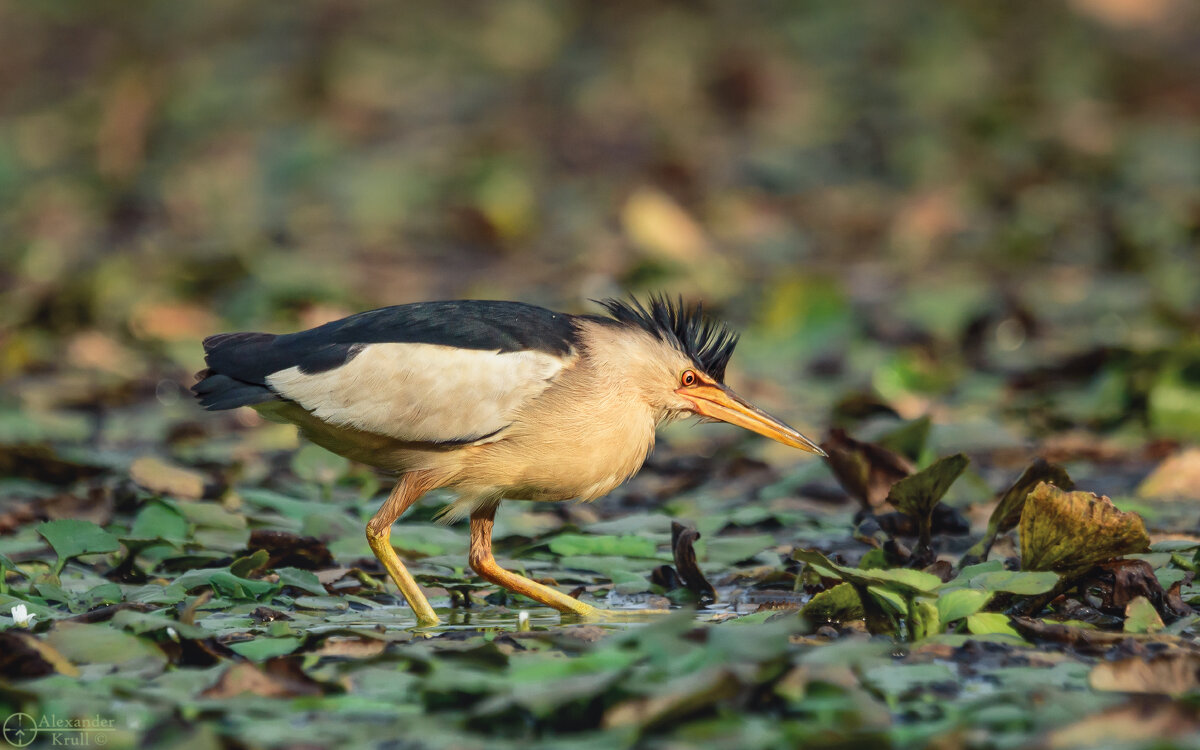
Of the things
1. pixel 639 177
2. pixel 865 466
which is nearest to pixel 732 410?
pixel 865 466

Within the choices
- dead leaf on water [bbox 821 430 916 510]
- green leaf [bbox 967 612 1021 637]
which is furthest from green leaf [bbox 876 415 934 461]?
green leaf [bbox 967 612 1021 637]

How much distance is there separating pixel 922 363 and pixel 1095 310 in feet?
4.67

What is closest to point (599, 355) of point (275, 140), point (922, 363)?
point (922, 363)

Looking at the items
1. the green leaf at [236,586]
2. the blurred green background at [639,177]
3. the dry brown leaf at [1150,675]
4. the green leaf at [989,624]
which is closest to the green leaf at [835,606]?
the green leaf at [989,624]

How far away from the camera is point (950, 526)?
16.3 feet

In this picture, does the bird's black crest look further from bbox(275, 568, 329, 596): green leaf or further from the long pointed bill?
bbox(275, 568, 329, 596): green leaf

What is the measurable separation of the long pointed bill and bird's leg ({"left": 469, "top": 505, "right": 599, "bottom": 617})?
798 millimetres

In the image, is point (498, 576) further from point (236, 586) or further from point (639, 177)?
point (639, 177)

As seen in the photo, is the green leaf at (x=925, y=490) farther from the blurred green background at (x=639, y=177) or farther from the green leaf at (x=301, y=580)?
the blurred green background at (x=639, y=177)

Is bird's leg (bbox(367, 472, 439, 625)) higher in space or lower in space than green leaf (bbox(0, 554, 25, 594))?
higher

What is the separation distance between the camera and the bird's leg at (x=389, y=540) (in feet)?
14.6

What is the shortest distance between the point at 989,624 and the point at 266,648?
5.97 ft

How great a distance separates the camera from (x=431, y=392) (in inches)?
183

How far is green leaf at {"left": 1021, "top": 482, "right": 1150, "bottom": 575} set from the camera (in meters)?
3.80
